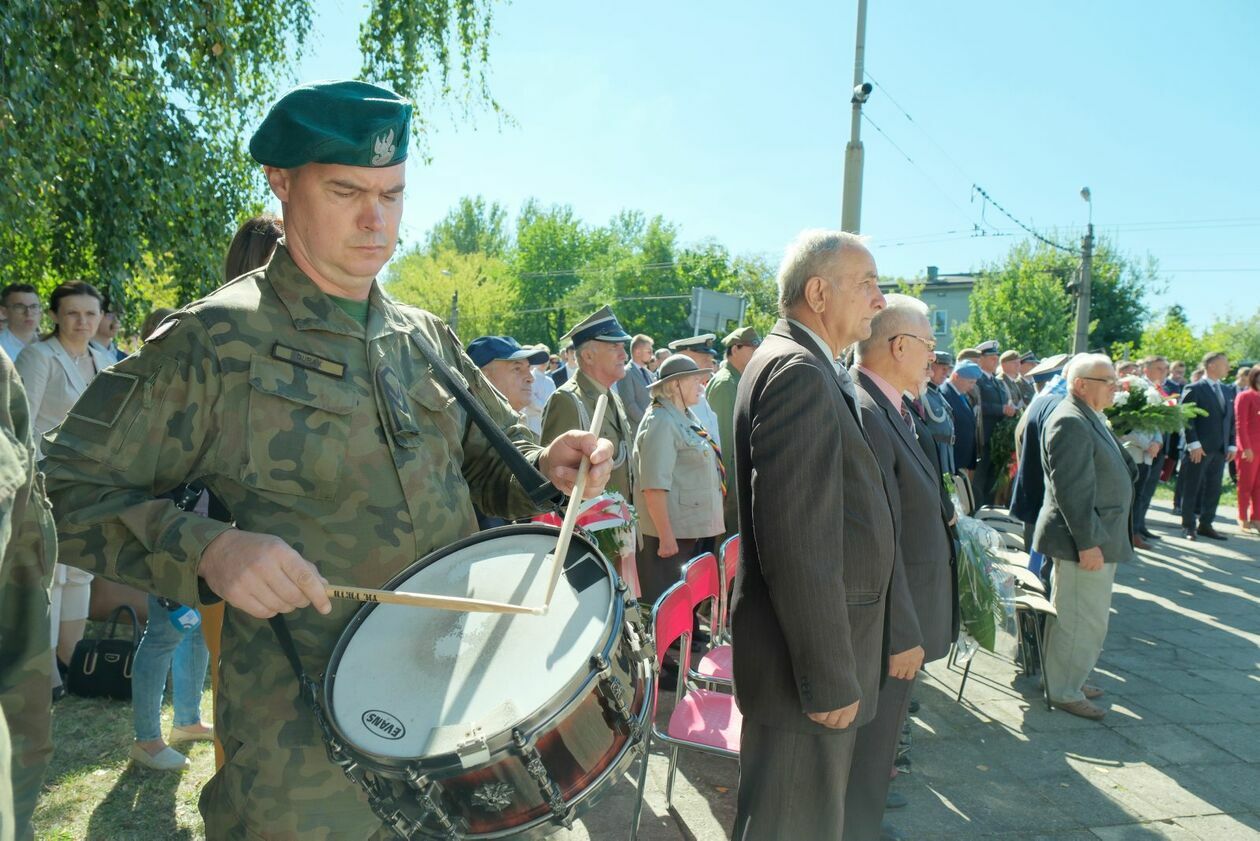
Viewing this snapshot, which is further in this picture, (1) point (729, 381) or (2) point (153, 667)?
(1) point (729, 381)

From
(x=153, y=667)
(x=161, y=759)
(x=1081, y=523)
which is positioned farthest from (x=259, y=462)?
(x=1081, y=523)

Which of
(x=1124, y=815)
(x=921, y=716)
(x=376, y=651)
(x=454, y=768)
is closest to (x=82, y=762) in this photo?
(x=376, y=651)

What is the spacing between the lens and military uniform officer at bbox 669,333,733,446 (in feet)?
22.8

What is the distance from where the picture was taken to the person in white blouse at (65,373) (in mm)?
4691

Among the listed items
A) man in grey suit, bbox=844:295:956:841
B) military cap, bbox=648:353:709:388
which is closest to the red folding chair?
man in grey suit, bbox=844:295:956:841

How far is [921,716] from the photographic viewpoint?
199 inches

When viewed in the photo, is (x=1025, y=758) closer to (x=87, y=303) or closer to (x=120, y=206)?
(x=87, y=303)

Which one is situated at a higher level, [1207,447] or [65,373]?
[65,373]

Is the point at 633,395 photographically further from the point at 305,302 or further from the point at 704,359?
the point at 305,302

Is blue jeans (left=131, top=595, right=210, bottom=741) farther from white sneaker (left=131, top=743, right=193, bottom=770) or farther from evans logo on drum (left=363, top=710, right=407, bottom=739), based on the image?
evans logo on drum (left=363, top=710, right=407, bottom=739)

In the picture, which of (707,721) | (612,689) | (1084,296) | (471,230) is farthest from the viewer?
(471,230)

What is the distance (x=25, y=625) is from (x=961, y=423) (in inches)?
368

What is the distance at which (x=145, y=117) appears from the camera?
6750mm

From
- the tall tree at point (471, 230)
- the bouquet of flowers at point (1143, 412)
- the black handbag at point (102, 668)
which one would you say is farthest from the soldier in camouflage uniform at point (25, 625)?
the tall tree at point (471, 230)
